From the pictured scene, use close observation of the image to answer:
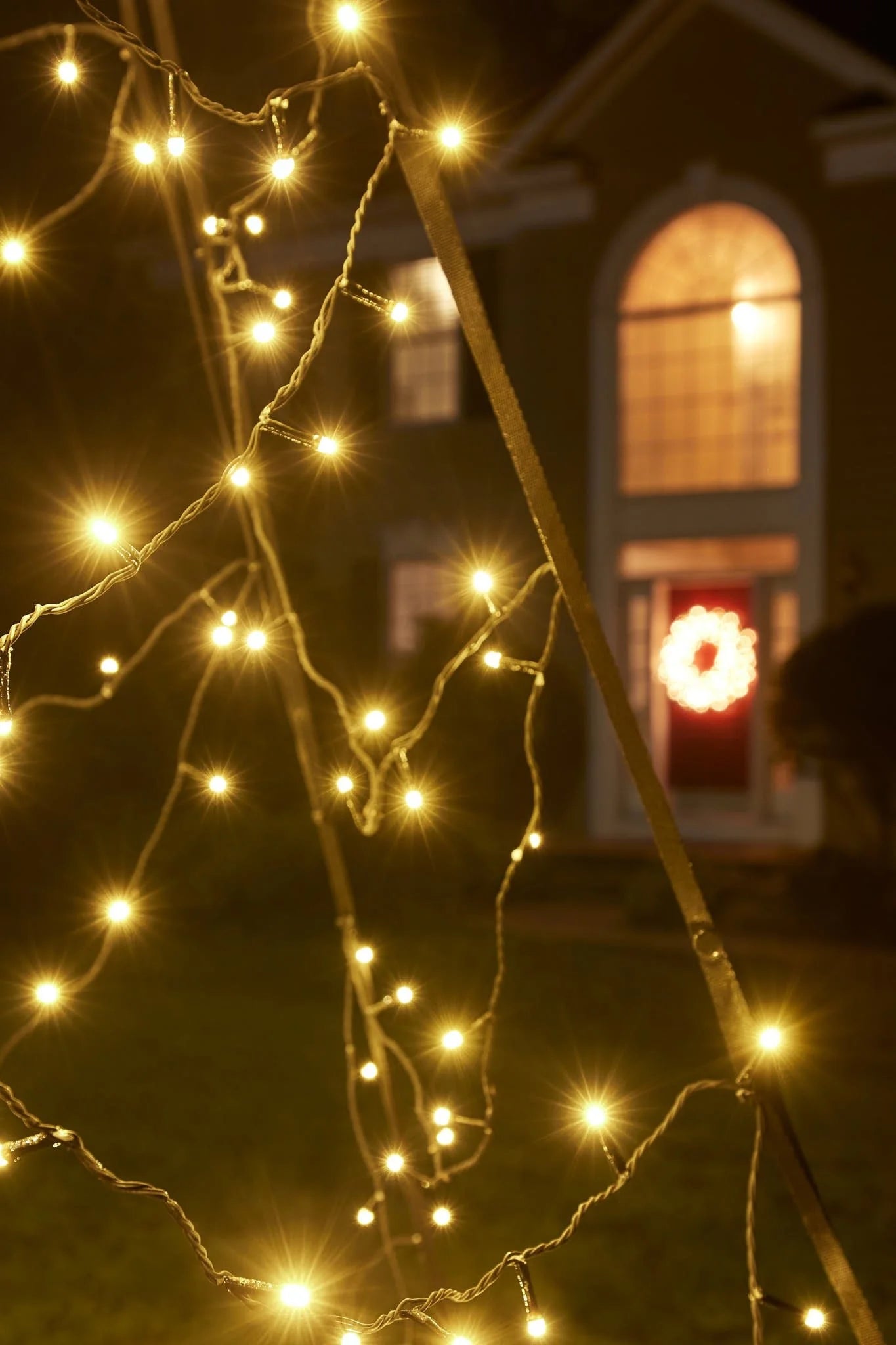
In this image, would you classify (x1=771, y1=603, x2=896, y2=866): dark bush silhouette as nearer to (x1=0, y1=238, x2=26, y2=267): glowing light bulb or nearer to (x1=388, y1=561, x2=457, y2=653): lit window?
(x1=388, y1=561, x2=457, y2=653): lit window

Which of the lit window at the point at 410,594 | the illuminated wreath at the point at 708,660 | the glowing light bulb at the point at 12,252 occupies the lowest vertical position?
the glowing light bulb at the point at 12,252

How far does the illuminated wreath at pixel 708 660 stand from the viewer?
39.3 ft

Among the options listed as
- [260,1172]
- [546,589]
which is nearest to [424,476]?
[546,589]

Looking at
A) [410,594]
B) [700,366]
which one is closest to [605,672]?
[700,366]

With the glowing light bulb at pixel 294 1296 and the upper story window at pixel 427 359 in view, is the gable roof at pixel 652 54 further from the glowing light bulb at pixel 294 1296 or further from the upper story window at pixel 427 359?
the glowing light bulb at pixel 294 1296

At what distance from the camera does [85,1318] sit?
3.76 metres

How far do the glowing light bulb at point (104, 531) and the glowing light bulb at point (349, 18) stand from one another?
2.83ft

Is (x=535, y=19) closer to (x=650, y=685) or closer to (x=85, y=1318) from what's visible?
(x=650, y=685)

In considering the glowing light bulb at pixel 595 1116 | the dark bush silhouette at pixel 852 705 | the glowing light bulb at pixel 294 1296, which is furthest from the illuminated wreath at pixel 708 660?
the glowing light bulb at pixel 294 1296

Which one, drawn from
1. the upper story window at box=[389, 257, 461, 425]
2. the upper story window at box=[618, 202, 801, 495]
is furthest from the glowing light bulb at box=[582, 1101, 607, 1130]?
the upper story window at box=[389, 257, 461, 425]

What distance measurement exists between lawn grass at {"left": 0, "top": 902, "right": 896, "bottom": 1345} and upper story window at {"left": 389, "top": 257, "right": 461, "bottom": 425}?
6.10 metres

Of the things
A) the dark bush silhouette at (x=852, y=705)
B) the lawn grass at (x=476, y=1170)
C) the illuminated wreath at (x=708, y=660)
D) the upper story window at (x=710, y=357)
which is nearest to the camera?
the lawn grass at (x=476, y=1170)

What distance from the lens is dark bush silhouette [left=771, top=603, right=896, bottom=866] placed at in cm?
918

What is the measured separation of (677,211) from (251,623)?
379 inches
